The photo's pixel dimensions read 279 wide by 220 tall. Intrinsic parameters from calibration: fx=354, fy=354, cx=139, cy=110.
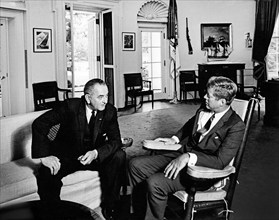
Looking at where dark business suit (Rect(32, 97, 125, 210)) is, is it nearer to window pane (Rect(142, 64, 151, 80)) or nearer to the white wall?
the white wall

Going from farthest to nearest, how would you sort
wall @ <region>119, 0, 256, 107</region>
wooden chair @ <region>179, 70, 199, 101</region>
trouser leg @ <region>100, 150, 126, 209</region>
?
1. wooden chair @ <region>179, 70, 199, 101</region>
2. wall @ <region>119, 0, 256, 107</region>
3. trouser leg @ <region>100, 150, 126, 209</region>

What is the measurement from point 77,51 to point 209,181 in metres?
9.25

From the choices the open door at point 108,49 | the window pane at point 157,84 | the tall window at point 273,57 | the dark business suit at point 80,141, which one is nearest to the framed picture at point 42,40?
the open door at point 108,49

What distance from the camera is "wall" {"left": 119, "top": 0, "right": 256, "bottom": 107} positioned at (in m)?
9.51

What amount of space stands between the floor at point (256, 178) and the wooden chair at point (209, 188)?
11 centimetres

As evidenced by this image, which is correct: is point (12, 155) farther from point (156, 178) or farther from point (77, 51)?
point (77, 51)

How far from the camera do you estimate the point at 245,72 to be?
11328 millimetres

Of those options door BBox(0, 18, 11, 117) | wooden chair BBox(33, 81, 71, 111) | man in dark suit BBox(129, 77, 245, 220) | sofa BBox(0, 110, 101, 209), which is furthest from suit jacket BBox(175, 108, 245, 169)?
door BBox(0, 18, 11, 117)

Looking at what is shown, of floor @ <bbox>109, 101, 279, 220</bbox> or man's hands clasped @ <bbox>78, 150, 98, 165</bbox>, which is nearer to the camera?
floor @ <bbox>109, 101, 279, 220</bbox>

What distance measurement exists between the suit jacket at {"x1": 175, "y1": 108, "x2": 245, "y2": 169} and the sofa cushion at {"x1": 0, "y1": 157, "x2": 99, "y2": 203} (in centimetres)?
102

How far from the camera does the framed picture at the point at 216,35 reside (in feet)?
35.0

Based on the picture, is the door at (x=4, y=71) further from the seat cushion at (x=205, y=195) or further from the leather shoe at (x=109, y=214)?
the seat cushion at (x=205, y=195)

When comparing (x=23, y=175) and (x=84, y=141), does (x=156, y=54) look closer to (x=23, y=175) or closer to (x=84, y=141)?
(x=84, y=141)

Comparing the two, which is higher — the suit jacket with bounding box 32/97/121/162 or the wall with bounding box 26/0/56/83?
the wall with bounding box 26/0/56/83
